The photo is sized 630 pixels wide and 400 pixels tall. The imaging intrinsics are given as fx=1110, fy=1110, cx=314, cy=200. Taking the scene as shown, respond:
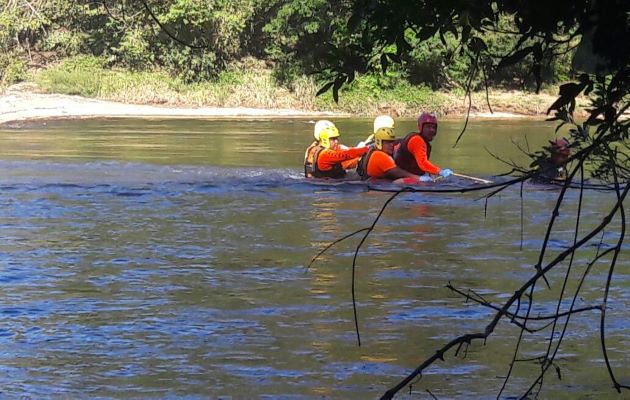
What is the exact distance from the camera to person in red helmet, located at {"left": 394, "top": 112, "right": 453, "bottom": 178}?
17906 mm

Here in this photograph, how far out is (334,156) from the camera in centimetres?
1877

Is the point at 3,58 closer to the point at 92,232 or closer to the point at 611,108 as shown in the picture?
the point at 92,232

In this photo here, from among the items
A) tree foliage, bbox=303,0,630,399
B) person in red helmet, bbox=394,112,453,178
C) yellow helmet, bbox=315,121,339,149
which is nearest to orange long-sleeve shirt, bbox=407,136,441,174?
person in red helmet, bbox=394,112,453,178

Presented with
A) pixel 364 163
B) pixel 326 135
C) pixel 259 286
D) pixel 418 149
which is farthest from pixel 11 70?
pixel 259 286

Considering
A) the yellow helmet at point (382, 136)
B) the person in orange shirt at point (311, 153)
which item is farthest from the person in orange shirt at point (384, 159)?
the person in orange shirt at point (311, 153)

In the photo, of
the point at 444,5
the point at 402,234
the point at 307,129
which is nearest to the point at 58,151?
the point at 307,129

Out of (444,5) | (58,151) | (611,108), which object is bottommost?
(58,151)

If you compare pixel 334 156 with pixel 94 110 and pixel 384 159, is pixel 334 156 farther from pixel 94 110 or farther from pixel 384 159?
pixel 94 110

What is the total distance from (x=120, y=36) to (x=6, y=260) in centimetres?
3515

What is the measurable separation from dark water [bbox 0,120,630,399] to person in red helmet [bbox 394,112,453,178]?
525 millimetres

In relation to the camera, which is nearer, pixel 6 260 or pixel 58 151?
pixel 6 260

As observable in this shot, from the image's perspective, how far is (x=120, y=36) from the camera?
45938 millimetres

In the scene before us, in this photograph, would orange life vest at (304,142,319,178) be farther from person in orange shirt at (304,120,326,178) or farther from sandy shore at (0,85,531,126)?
sandy shore at (0,85,531,126)

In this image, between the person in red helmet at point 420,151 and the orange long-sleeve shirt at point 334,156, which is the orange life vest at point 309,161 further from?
the person in red helmet at point 420,151
